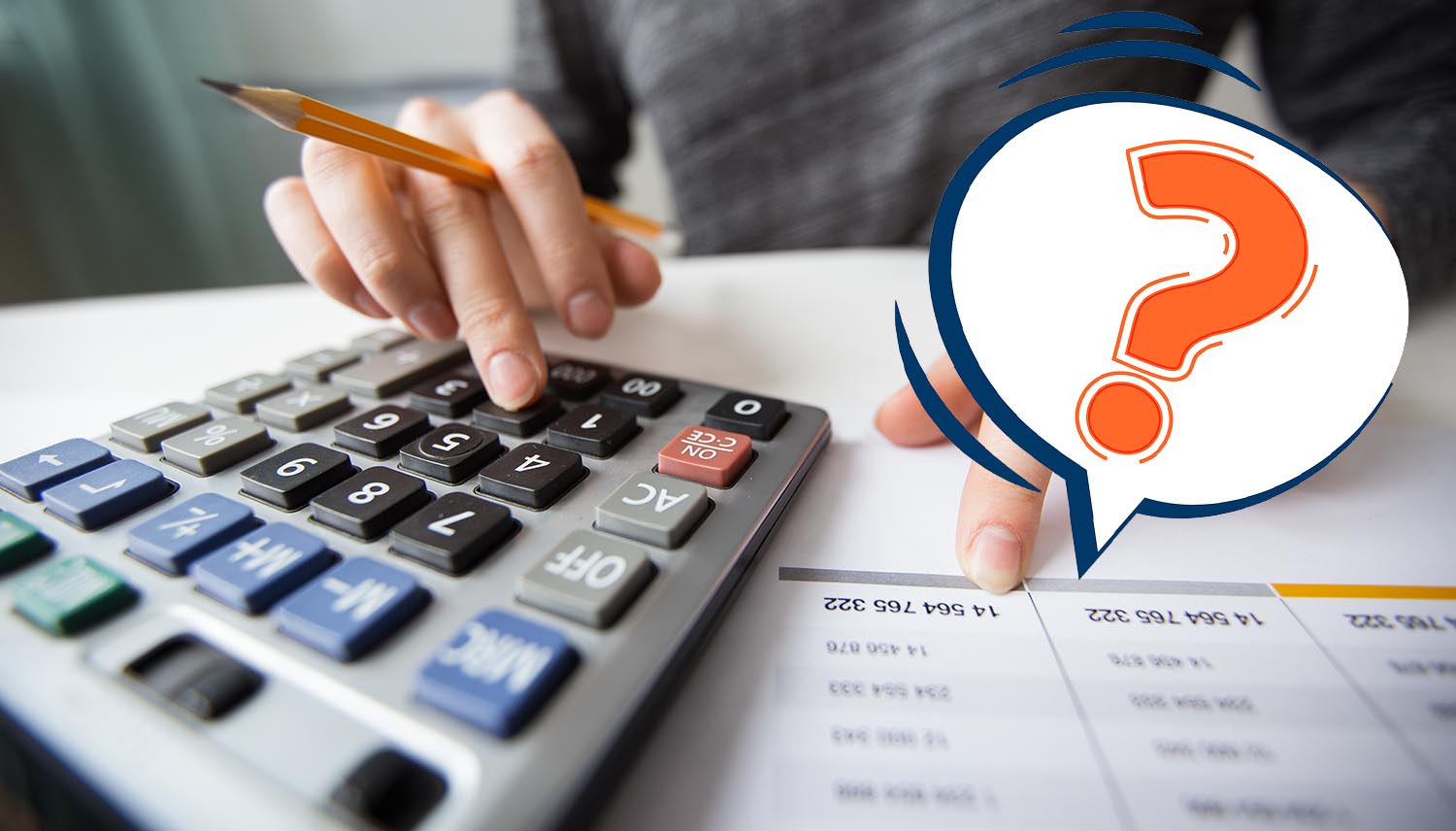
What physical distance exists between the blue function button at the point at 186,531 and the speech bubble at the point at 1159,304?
22 centimetres

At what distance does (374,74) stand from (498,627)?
128 centimetres

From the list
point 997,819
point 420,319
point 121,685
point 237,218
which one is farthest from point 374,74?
point 997,819

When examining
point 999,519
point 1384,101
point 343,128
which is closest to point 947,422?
point 999,519

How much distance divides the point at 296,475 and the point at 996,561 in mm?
240

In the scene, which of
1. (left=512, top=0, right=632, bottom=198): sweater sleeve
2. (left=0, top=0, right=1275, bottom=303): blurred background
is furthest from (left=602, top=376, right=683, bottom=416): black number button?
(left=0, top=0, right=1275, bottom=303): blurred background

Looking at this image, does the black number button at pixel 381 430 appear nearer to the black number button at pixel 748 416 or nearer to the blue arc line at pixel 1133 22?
the black number button at pixel 748 416

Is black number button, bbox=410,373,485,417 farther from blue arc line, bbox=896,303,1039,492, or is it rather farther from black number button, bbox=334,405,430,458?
blue arc line, bbox=896,303,1039,492

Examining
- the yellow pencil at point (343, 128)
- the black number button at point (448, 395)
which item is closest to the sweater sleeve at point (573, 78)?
the yellow pencil at point (343, 128)

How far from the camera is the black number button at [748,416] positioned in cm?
28

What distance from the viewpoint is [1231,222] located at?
209 mm

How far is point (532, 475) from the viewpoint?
24 cm

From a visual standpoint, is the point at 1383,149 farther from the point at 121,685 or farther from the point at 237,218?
the point at 237,218

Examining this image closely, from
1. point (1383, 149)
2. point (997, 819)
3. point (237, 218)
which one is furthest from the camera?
point (237, 218)

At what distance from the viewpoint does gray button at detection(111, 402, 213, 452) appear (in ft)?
0.89
